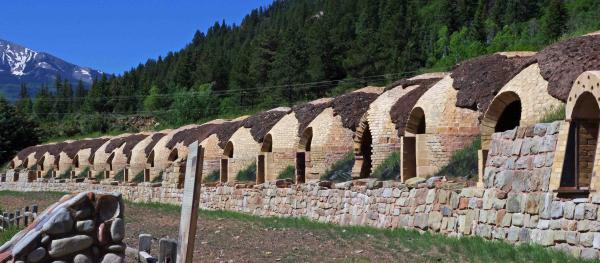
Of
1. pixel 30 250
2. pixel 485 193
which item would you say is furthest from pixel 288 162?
pixel 30 250

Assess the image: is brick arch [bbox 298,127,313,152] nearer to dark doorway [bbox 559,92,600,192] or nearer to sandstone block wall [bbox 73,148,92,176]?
dark doorway [bbox 559,92,600,192]

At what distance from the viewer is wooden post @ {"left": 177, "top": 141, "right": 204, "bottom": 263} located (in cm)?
567

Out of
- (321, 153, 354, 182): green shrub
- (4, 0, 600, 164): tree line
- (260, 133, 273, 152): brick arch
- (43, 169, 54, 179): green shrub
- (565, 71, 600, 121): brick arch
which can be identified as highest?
(4, 0, 600, 164): tree line

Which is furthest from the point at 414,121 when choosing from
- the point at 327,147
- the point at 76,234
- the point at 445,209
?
the point at 76,234

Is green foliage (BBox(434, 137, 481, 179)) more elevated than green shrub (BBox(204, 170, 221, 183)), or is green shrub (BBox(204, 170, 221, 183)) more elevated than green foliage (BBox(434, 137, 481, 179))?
green foliage (BBox(434, 137, 481, 179))

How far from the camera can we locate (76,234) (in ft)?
25.2

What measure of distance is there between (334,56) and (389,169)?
4259 centimetres

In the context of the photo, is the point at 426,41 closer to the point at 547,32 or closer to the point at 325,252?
the point at 547,32

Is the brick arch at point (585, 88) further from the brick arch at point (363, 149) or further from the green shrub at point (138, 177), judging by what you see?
the green shrub at point (138, 177)

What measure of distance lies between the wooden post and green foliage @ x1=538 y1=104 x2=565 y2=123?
24.8 feet

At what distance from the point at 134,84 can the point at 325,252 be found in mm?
86599

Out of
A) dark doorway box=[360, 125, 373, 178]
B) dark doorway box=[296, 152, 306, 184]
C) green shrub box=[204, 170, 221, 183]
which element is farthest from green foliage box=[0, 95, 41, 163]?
dark doorway box=[360, 125, 373, 178]

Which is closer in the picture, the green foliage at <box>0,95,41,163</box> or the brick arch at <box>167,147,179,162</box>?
the brick arch at <box>167,147,179,162</box>

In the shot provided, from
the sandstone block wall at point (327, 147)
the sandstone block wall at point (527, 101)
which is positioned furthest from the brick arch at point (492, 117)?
the sandstone block wall at point (327, 147)
